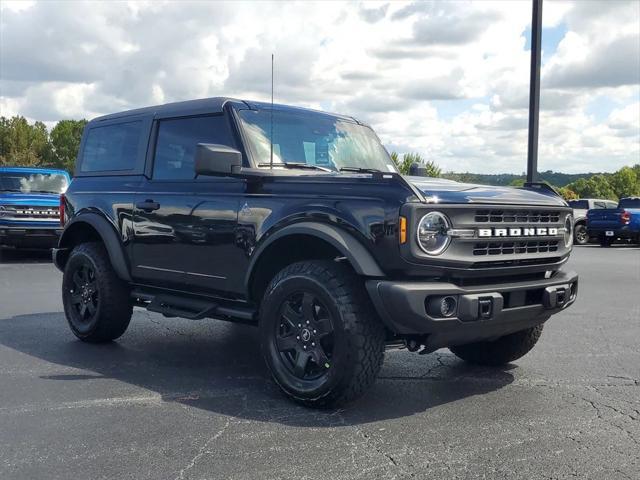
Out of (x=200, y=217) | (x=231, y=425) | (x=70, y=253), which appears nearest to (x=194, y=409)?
(x=231, y=425)

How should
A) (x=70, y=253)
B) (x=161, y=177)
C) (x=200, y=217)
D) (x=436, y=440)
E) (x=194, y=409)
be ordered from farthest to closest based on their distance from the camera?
(x=70, y=253) → (x=161, y=177) → (x=200, y=217) → (x=194, y=409) → (x=436, y=440)

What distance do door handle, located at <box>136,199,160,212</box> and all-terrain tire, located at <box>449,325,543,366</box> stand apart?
8.56 feet

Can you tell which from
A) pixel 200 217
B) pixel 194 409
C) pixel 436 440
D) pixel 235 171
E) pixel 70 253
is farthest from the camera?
pixel 70 253

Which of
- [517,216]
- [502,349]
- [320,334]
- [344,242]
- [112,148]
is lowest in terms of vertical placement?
[502,349]

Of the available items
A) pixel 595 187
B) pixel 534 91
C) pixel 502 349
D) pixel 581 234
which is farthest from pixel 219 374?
pixel 595 187

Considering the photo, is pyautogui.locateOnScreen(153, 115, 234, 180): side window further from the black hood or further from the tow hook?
the tow hook

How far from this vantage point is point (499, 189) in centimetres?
495

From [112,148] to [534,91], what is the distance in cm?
889

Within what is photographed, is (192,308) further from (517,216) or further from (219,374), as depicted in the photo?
(517,216)

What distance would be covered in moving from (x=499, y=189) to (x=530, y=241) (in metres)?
0.41

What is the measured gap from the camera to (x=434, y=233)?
14.1 ft

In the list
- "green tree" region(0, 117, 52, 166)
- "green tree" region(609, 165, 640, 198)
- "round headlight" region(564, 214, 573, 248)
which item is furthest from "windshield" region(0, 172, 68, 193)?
"green tree" region(609, 165, 640, 198)

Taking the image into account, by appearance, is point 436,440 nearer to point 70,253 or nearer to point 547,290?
point 547,290

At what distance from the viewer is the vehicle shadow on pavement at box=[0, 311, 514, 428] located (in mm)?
4598
